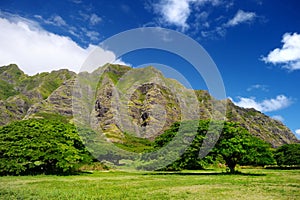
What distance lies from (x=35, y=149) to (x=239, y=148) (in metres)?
29.3

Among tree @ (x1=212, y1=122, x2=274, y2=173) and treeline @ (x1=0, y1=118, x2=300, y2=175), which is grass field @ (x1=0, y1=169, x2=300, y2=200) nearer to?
treeline @ (x1=0, y1=118, x2=300, y2=175)

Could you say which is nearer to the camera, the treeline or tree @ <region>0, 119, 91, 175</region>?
tree @ <region>0, 119, 91, 175</region>

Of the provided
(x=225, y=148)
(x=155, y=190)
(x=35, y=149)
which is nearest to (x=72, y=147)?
(x=35, y=149)

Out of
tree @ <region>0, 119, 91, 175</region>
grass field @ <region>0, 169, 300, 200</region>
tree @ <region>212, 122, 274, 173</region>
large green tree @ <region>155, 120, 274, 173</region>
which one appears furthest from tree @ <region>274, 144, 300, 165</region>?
tree @ <region>0, 119, 91, 175</region>

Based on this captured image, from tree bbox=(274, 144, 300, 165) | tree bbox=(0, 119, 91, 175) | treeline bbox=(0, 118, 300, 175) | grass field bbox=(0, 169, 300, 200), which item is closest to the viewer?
grass field bbox=(0, 169, 300, 200)

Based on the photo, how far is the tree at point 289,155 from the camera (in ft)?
233

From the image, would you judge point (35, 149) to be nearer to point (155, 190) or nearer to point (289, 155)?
point (155, 190)

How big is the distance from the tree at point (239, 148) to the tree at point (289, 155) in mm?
31828

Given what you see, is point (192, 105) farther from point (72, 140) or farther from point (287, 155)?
point (72, 140)

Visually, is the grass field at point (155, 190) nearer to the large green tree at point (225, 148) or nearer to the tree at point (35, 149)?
the tree at point (35, 149)

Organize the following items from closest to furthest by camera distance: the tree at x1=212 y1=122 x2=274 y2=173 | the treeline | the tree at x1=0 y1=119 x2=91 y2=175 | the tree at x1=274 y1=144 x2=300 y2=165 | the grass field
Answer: the grass field → the tree at x1=0 y1=119 x2=91 y2=175 → the treeline → the tree at x1=212 y1=122 x2=274 y2=173 → the tree at x1=274 y1=144 x2=300 y2=165

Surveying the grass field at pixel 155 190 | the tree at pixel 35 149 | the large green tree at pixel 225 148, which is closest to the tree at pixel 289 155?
the large green tree at pixel 225 148

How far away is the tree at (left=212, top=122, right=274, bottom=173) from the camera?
4091 centimetres

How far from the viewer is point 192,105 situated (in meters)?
97.1
